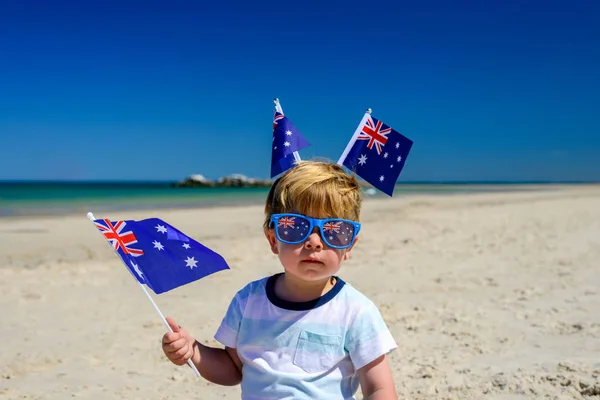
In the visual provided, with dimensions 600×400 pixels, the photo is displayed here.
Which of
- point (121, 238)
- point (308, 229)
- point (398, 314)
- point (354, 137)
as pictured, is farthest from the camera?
point (398, 314)

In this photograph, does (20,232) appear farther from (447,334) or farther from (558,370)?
(558,370)

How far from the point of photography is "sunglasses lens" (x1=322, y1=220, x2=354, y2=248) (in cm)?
193

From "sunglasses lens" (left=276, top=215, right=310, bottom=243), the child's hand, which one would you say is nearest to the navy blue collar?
"sunglasses lens" (left=276, top=215, right=310, bottom=243)

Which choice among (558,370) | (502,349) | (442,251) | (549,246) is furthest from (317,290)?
(549,246)

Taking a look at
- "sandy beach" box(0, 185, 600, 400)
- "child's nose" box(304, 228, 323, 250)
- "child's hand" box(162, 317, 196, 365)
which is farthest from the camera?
"sandy beach" box(0, 185, 600, 400)

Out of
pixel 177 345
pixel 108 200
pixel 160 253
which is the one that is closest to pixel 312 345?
pixel 177 345

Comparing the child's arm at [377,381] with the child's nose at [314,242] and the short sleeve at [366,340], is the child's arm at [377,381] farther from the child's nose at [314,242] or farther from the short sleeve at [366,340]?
the child's nose at [314,242]

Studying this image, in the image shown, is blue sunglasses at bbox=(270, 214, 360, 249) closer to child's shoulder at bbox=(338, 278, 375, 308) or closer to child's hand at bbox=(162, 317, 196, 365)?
child's shoulder at bbox=(338, 278, 375, 308)

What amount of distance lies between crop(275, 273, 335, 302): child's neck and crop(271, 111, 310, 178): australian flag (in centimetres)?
69

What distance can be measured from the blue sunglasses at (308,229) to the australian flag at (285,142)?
0.66 m

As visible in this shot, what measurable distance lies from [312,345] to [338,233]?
402mm

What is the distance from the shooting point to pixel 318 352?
76.7 inches

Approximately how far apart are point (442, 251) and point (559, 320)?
3760 millimetres

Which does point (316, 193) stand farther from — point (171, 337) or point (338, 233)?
point (171, 337)
